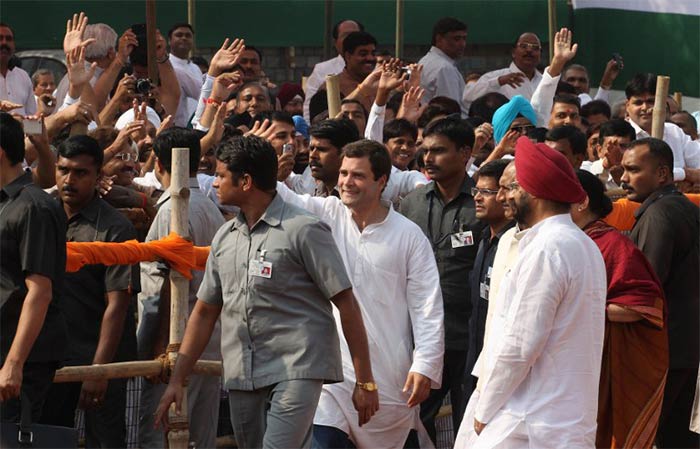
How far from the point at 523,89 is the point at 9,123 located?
295 inches

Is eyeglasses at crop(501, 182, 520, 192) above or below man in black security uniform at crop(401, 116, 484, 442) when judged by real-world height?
above

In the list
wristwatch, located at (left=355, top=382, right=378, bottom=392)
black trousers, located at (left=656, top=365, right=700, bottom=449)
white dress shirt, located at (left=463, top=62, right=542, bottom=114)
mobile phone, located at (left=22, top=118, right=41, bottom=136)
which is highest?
mobile phone, located at (left=22, top=118, right=41, bottom=136)

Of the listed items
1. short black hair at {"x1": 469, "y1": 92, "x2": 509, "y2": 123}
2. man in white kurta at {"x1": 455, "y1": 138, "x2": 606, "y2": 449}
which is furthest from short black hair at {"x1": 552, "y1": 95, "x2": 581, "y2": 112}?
man in white kurta at {"x1": 455, "y1": 138, "x2": 606, "y2": 449}

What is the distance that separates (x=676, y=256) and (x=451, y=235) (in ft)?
4.33

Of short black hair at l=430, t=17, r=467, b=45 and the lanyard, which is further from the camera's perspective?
short black hair at l=430, t=17, r=467, b=45

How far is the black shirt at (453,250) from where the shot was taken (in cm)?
803

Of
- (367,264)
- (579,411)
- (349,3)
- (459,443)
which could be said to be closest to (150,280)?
(367,264)

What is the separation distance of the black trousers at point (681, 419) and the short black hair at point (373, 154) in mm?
2284

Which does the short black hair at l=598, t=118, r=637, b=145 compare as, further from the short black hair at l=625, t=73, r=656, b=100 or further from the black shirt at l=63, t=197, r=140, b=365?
the black shirt at l=63, t=197, r=140, b=365

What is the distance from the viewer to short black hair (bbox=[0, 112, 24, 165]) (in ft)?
20.6

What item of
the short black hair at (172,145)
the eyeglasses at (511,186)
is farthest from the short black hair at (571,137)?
the eyeglasses at (511,186)

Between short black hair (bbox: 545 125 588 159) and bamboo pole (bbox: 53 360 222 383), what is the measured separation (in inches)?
103

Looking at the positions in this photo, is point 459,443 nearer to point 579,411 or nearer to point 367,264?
point 579,411

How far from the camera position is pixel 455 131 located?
8.29m
